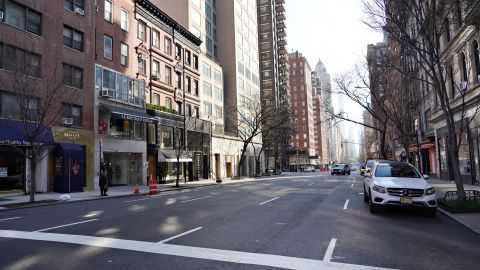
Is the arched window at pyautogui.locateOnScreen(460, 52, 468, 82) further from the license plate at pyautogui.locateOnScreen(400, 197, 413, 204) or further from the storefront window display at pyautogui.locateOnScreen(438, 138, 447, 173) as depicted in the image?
the license plate at pyautogui.locateOnScreen(400, 197, 413, 204)

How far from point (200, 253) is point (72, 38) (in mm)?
25645

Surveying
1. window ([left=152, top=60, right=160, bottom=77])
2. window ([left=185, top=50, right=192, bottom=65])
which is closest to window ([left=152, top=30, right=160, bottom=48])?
window ([left=152, top=60, right=160, bottom=77])

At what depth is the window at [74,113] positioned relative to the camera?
26.2 m

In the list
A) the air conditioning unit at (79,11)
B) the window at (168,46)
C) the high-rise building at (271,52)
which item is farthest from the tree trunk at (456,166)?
the high-rise building at (271,52)

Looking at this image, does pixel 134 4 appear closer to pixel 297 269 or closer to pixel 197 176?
pixel 197 176

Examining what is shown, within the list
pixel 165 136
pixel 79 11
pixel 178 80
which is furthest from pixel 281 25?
pixel 79 11

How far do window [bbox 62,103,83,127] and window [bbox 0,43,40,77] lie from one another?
2.98 m

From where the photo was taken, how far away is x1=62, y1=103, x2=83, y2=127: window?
2625cm

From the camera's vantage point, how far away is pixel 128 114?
30.7 m

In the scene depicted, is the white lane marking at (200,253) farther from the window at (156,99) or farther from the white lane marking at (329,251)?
the window at (156,99)

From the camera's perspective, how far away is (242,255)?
6711 mm

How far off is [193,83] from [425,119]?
2664 centimetres

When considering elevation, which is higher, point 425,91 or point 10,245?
point 425,91

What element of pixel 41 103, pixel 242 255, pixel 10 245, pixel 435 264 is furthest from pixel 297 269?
pixel 41 103
